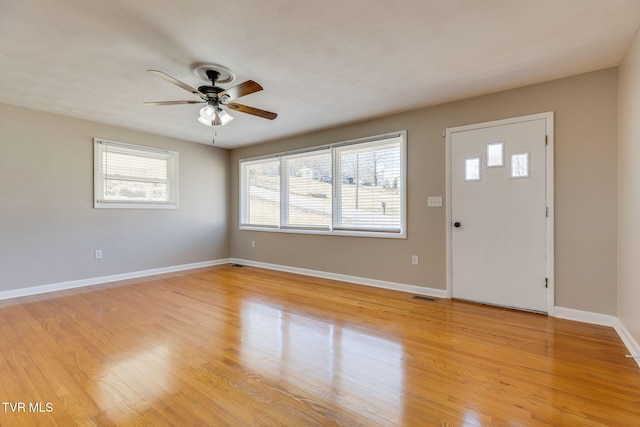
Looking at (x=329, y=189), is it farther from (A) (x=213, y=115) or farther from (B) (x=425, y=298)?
(A) (x=213, y=115)

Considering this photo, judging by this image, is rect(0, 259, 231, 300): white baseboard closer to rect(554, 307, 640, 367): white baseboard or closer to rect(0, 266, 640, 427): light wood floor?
rect(0, 266, 640, 427): light wood floor

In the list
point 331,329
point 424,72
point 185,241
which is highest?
point 424,72

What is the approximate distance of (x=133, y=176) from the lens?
16.2 feet

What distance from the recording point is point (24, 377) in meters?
1.94

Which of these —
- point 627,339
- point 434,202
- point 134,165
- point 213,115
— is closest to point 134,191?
point 134,165

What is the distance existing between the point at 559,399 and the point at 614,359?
892 mm

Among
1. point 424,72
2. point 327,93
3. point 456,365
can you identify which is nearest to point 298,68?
point 327,93

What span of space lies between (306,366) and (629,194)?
9.44ft

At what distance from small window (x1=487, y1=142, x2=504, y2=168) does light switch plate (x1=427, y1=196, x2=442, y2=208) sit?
0.66 metres

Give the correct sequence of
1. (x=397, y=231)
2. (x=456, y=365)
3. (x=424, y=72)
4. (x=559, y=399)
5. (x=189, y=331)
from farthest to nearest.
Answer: (x=397, y=231) < (x=424, y=72) < (x=189, y=331) < (x=456, y=365) < (x=559, y=399)

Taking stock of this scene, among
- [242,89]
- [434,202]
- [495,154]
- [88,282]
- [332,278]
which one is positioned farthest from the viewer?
[332,278]

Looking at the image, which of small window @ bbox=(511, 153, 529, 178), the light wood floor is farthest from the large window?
the light wood floor

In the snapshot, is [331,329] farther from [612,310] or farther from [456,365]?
[612,310]

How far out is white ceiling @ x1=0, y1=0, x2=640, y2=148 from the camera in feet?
6.64
